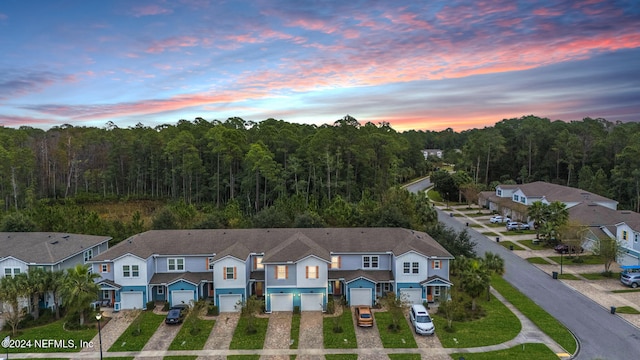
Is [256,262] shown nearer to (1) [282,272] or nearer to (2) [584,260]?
(1) [282,272]

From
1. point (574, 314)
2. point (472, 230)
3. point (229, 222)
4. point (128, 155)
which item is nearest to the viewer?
point (574, 314)

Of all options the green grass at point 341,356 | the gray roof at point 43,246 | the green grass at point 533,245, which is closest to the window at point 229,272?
the green grass at point 341,356

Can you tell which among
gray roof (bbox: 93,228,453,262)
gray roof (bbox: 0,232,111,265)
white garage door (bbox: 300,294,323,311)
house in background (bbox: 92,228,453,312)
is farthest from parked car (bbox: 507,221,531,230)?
gray roof (bbox: 0,232,111,265)

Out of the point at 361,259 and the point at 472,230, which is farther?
the point at 472,230

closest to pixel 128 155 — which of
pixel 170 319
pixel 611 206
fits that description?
pixel 170 319

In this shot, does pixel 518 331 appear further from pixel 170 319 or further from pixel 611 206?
pixel 611 206

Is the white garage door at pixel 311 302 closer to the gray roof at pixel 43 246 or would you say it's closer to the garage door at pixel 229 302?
the garage door at pixel 229 302

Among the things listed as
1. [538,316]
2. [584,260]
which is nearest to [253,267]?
[538,316]
